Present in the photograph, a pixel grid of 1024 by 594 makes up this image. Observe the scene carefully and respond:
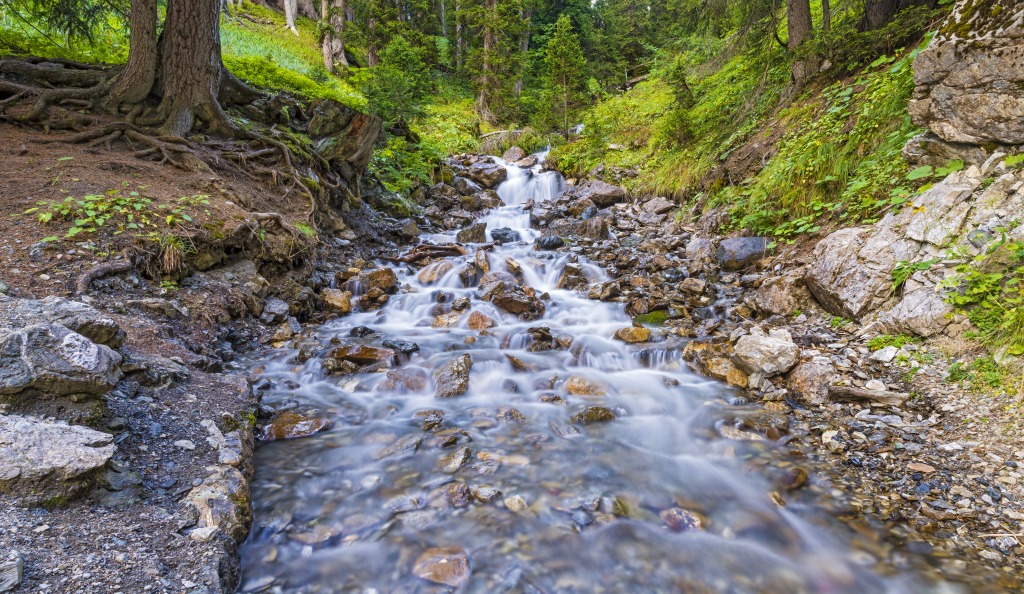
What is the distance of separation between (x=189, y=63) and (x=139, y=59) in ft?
2.21

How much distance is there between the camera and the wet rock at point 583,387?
561 cm

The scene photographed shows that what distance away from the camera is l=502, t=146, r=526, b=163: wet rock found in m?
20.1

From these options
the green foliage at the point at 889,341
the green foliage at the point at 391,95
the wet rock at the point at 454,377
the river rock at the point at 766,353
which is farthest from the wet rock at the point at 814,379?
the green foliage at the point at 391,95

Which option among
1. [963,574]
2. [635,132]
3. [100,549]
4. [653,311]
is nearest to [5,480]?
[100,549]

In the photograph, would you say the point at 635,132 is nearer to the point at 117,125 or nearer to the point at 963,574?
the point at 117,125

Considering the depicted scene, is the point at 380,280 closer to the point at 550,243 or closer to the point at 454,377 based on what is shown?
the point at 454,377

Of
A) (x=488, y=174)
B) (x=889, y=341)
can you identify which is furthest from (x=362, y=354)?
(x=488, y=174)

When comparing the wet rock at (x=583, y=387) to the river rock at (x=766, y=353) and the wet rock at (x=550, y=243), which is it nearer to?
the river rock at (x=766, y=353)

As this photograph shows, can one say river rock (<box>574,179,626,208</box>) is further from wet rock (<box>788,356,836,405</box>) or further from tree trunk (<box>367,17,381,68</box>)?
tree trunk (<box>367,17,381,68</box>)

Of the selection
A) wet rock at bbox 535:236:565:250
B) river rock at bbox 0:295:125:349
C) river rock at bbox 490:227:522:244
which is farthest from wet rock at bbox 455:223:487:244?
river rock at bbox 0:295:125:349

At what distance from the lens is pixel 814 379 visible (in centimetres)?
462

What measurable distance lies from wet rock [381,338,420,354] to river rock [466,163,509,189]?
1175 cm

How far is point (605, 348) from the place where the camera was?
6672 mm

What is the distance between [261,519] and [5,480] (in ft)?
4.91
